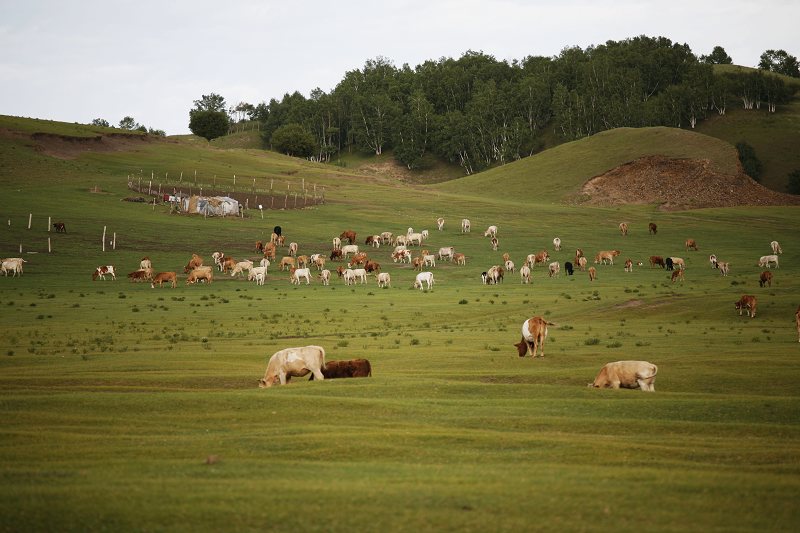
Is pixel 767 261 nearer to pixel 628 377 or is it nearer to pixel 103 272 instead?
pixel 628 377

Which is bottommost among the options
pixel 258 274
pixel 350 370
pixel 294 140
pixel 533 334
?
pixel 350 370

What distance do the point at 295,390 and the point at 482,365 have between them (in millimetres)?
8243

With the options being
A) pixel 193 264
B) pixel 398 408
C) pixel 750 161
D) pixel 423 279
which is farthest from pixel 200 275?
pixel 750 161

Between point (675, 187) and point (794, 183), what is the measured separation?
3116cm

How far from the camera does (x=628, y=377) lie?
2197 centimetres

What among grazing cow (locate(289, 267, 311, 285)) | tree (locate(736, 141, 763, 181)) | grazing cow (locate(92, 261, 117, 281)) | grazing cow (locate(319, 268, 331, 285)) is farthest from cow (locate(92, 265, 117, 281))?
tree (locate(736, 141, 763, 181))

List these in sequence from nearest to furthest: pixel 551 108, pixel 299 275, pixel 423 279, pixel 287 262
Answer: pixel 423 279
pixel 299 275
pixel 287 262
pixel 551 108

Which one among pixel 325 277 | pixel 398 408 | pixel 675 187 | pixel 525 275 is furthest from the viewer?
pixel 675 187

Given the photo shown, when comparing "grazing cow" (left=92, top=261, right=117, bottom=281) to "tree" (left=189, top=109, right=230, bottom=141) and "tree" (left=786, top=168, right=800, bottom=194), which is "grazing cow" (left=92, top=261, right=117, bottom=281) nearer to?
"tree" (left=786, top=168, right=800, bottom=194)

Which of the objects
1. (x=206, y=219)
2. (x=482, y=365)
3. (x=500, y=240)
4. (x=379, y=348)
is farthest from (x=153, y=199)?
(x=482, y=365)

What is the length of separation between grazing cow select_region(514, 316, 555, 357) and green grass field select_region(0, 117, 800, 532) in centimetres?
77

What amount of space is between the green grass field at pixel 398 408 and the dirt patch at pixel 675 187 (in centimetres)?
5026

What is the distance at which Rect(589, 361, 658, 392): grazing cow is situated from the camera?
71.7 ft

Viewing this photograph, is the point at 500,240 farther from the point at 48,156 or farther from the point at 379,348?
the point at 48,156
